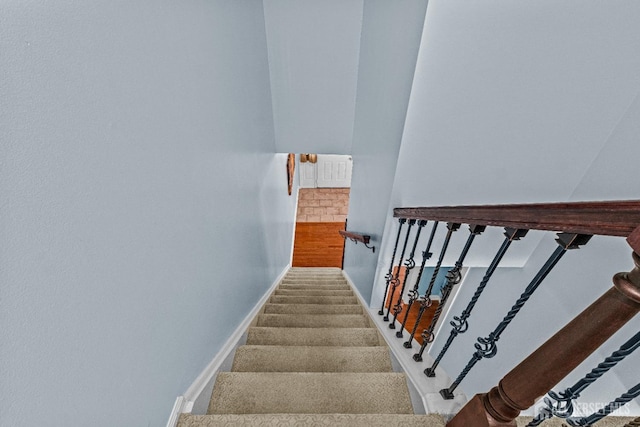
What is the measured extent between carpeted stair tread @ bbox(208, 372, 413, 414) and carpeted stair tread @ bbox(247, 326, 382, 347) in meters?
0.53

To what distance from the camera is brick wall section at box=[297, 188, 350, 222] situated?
6.54m

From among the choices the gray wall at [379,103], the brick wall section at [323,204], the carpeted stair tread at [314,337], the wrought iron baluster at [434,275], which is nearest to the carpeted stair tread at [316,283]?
the gray wall at [379,103]

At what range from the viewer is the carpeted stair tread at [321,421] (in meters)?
0.94

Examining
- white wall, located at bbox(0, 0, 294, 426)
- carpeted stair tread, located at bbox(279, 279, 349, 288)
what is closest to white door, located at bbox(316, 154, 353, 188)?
carpeted stair tread, located at bbox(279, 279, 349, 288)

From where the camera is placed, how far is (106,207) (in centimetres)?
63

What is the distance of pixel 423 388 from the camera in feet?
3.75

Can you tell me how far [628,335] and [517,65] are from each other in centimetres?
177

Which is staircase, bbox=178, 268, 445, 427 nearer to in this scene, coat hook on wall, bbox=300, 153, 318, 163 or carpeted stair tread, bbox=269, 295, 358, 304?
carpeted stair tread, bbox=269, 295, 358, 304

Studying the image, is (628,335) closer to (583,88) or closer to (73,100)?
(583,88)

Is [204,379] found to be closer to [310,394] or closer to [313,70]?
[310,394]

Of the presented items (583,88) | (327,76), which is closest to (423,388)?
→ (583,88)

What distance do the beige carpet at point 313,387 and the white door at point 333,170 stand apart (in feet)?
18.1

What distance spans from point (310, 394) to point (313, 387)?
0.03m

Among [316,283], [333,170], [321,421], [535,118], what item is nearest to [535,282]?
[321,421]
